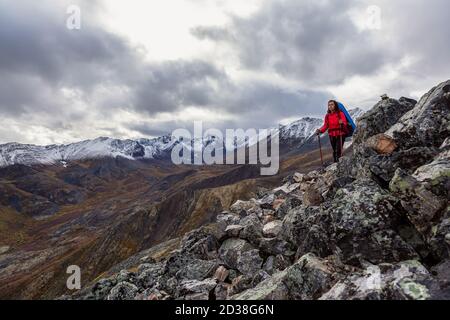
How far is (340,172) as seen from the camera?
733 inches

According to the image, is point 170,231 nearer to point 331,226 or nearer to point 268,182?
point 268,182

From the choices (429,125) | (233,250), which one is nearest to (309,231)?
(233,250)

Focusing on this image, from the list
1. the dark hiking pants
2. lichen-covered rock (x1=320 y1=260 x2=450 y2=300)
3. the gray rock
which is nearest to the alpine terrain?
lichen-covered rock (x1=320 y1=260 x2=450 y2=300)

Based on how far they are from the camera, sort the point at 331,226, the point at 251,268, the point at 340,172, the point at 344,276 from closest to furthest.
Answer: the point at 344,276
the point at 331,226
the point at 251,268
the point at 340,172

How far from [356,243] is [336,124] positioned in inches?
431

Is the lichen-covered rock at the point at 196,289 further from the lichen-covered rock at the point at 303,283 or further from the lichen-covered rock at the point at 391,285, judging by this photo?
the lichen-covered rock at the point at 391,285

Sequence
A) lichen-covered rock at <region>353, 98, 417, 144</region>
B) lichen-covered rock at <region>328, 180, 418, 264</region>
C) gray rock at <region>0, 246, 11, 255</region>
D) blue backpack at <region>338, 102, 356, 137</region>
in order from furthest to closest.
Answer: gray rock at <region>0, 246, 11, 255</region>
blue backpack at <region>338, 102, 356, 137</region>
lichen-covered rock at <region>353, 98, 417, 144</region>
lichen-covered rock at <region>328, 180, 418, 264</region>

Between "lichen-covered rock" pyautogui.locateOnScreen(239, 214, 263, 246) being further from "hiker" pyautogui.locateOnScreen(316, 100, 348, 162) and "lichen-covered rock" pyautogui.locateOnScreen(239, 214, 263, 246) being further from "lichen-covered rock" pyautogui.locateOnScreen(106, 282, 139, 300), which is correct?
"hiker" pyautogui.locateOnScreen(316, 100, 348, 162)

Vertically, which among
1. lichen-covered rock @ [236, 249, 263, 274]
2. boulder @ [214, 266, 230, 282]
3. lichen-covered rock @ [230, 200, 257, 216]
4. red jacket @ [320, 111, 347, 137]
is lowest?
boulder @ [214, 266, 230, 282]

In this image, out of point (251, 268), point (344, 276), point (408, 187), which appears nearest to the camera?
point (344, 276)

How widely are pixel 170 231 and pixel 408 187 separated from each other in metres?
104

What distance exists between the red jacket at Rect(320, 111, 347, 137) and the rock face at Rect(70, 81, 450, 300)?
7.33 ft

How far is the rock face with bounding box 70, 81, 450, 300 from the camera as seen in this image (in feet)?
29.1

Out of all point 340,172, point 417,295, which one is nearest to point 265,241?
point 340,172
